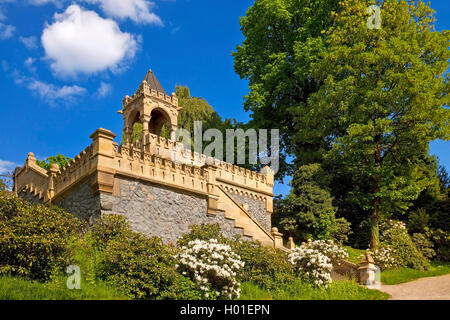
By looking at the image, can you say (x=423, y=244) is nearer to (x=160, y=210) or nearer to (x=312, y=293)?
(x=312, y=293)

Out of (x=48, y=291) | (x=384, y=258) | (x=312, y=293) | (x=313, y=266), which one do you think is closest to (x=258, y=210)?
(x=384, y=258)

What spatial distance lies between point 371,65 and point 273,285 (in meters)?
15.6

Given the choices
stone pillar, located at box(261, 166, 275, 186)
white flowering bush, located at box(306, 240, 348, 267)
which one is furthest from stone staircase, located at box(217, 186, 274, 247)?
stone pillar, located at box(261, 166, 275, 186)

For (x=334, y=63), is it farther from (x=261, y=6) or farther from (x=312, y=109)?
(x=261, y=6)

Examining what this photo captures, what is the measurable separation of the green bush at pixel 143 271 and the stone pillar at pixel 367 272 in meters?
7.36

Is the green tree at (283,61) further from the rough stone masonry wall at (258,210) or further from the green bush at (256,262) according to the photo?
the green bush at (256,262)

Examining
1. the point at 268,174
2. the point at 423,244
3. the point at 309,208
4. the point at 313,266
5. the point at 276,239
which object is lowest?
the point at 313,266

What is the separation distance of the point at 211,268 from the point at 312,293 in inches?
146

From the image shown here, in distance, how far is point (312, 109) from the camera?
25.9 meters

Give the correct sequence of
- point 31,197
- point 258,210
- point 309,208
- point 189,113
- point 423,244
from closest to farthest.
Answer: point 31,197 < point 423,244 < point 309,208 < point 258,210 < point 189,113

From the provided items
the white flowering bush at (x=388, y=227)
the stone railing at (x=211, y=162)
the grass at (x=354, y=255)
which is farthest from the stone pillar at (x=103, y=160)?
the white flowering bush at (x=388, y=227)

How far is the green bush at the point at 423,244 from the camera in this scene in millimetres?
23578

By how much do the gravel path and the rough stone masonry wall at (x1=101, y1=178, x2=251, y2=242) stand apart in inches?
246

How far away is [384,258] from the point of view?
20719 millimetres
